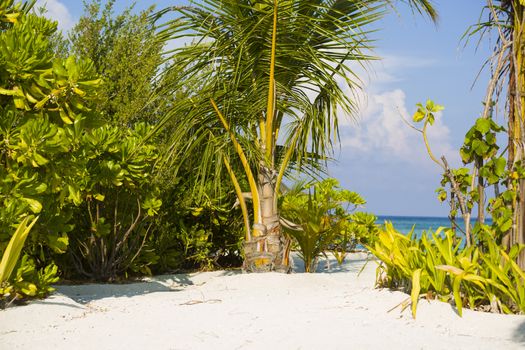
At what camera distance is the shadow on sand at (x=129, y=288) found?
20.6 ft

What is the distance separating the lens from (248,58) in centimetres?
706

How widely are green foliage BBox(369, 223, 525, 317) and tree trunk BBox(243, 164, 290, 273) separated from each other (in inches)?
82.7

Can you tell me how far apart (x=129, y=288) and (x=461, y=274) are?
3847 millimetres

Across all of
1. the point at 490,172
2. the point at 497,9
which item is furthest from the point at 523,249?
the point at 497,9

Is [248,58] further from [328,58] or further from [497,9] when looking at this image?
[497,9]

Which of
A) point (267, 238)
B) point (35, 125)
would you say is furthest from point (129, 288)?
point (35, 125)

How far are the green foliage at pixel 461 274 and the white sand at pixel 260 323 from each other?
0.53 ft

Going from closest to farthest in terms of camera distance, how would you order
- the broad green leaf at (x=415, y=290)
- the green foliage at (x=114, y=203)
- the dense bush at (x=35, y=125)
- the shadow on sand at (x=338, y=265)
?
the broad green leaf at (x=415, y=290), the dense bush at (x=35, y=125), the green foliage at (x=114, y=203), the shadow on sand at (x=338, y=265)

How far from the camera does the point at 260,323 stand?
4465 millimetres

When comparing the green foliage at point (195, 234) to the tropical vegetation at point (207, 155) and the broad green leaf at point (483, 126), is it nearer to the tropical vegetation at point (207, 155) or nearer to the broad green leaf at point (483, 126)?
the tropical vegetation at point (207, 155)

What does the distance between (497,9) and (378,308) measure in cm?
254

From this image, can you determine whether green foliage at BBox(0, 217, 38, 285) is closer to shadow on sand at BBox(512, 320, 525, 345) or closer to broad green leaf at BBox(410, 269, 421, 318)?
broad green leaf at BBox(410, 269, 421, 318)

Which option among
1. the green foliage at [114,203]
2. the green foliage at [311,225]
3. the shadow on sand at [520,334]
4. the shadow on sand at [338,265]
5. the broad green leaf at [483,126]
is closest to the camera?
the shadow on sand at [520,334]

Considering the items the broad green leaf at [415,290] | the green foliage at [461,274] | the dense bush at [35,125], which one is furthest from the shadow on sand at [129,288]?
the broad green leaf at [415,290]
